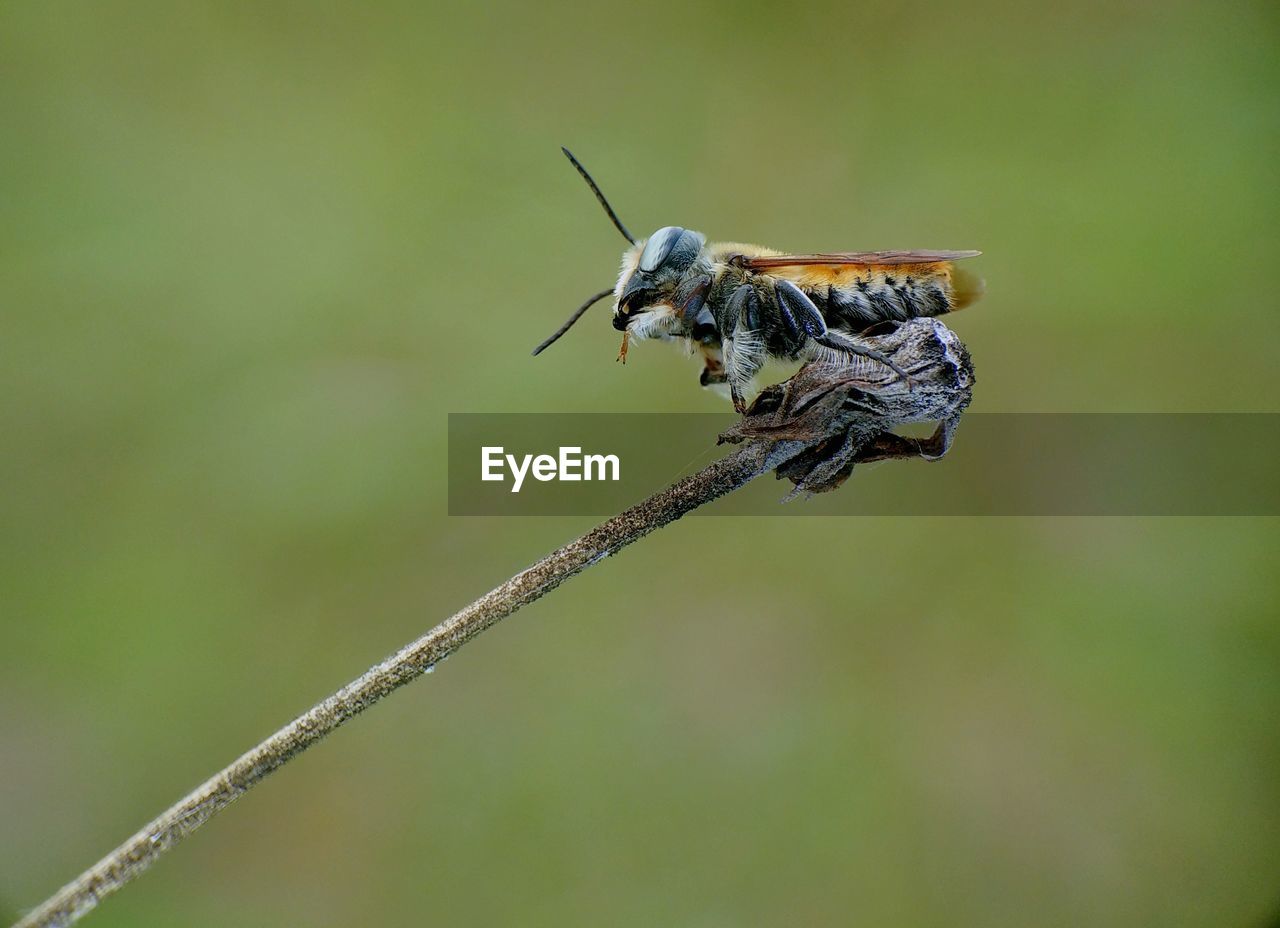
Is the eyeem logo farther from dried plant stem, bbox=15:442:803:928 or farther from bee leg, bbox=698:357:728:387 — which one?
dried plant stem, bbox=15:442:803:928

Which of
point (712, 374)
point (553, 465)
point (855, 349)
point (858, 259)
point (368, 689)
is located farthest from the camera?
point (553, 465)

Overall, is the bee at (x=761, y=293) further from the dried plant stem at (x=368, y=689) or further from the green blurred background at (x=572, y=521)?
the green blurred background at (x=572, y=521)

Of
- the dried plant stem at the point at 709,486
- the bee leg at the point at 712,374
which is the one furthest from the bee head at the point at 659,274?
the dried plant stem at the point at 709,486

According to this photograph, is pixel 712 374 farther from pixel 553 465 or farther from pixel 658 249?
pixel 553 465

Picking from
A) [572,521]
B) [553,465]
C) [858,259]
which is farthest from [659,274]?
[572,521]

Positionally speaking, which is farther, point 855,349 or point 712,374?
point 712,374

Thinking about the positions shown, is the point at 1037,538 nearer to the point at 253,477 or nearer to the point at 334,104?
the point at 253,477

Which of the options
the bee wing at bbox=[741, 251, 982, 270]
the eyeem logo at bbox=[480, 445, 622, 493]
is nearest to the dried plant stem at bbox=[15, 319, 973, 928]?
the bee wing at bbox=[741, 251, 982, 270]

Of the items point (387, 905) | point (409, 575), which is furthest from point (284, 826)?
point (409, 575)
